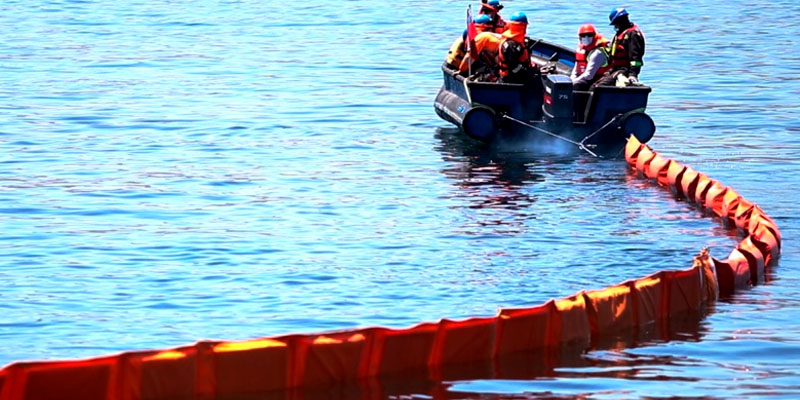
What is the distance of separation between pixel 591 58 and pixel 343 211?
20.1 feet

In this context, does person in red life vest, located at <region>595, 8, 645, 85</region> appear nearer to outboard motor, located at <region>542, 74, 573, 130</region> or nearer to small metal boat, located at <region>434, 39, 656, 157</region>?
small metal boat, located at <region>434, 39, 656, 157</region>

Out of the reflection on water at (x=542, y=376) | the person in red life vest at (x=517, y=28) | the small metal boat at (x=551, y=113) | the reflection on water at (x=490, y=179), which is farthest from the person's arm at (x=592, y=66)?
the reflection on water at (x=542, y=376)


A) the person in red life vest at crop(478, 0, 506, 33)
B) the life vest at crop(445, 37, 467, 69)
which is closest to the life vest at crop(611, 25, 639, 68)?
the person in red life vest at crop(478, 0, 506, 33)

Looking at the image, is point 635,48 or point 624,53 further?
point 624,53

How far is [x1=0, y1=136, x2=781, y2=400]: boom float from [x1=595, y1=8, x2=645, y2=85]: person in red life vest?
948cm

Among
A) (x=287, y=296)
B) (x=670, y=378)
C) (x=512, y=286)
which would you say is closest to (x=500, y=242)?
(x=512, y=286)

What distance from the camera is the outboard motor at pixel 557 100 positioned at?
2581 centimetres

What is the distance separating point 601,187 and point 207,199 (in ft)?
20.6

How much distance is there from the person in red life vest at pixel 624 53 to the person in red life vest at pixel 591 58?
0.14 meters

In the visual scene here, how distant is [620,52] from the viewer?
26281 mm

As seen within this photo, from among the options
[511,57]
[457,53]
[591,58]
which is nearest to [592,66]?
[591,58]

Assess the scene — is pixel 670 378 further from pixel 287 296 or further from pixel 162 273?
pixel 162 273

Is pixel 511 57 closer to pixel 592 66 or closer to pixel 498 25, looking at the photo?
pixel 592 66

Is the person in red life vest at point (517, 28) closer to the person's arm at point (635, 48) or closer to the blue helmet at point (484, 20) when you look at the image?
the blue helmet at point (484, 20)
